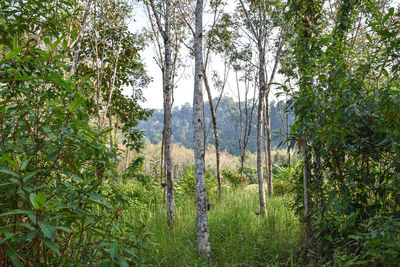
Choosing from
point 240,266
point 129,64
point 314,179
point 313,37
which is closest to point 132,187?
point 129,64

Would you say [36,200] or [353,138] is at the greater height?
[353,138]

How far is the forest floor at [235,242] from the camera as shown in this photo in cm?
294

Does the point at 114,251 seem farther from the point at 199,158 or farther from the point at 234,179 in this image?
the point at 234,179

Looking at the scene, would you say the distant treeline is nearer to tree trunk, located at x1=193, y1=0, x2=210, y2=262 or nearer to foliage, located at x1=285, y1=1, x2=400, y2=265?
tree trunk, located at x1=193, y1=0, x2=210, y2=262

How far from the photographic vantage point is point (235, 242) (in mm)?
3324

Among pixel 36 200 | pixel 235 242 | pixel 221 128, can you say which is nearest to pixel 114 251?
pixel 36 200

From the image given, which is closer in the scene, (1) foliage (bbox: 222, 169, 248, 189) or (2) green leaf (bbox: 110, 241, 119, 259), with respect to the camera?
(2) green leaf (bbox: 110, 241, 119, 259)

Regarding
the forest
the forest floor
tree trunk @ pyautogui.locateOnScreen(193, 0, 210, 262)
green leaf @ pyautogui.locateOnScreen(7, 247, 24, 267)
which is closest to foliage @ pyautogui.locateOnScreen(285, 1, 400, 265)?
the forest

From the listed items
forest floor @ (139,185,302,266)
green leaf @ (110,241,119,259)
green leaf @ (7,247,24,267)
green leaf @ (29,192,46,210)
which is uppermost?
green leaf @ (29,192,46,210)

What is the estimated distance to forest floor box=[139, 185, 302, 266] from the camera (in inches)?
116

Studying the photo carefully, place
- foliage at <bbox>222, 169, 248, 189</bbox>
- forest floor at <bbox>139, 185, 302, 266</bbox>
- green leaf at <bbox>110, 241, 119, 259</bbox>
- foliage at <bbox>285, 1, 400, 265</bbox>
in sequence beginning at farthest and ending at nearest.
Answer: foliage at <bbox>222, 169, 248, 189</bbox> < forest floor at <bbox>139, 185, 302, 266</bbox> < foliage at <bbox>285, 1, 400, 265</bbox> < green leaf at <bbox>110, 241, 119, 259</bbox>

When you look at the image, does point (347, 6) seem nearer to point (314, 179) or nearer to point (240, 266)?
point (314, 179)

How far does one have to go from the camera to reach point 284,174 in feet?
23.3

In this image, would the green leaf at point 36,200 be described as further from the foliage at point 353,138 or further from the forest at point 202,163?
the foliage at point 353,138
